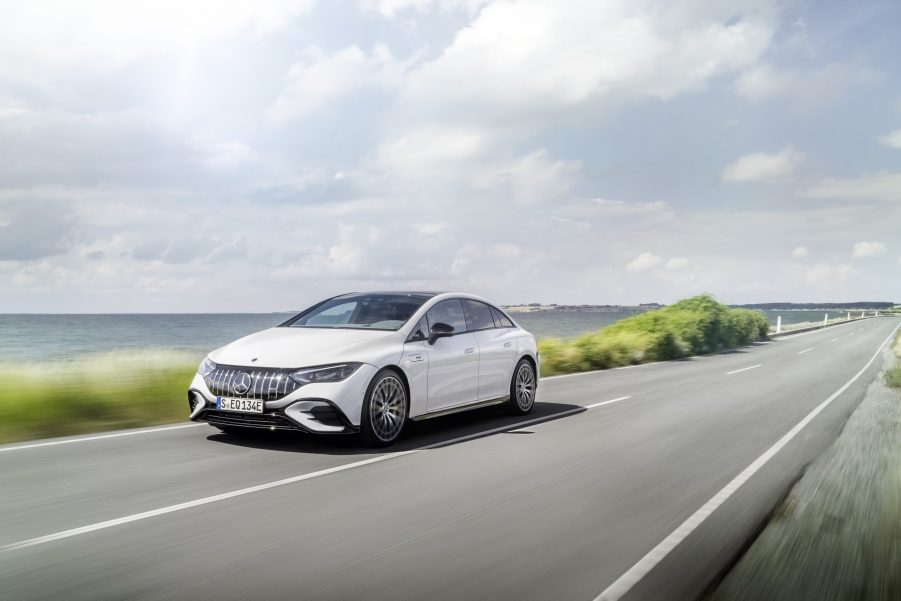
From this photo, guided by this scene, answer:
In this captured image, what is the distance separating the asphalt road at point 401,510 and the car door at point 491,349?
481 mm

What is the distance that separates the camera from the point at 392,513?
17.3ft

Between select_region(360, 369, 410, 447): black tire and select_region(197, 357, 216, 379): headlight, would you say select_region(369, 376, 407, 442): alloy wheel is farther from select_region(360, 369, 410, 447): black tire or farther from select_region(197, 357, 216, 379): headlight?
select_region(197, 357, 216, 379): headlight

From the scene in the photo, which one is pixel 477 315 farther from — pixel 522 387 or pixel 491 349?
pixel 522 387

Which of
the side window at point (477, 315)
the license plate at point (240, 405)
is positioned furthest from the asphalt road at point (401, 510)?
the side window at point (477, 315)

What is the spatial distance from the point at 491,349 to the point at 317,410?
9.93ft

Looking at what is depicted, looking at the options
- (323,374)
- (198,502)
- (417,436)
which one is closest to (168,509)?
(198,502)

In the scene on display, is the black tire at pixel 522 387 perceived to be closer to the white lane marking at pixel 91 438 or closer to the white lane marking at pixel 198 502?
the white lane marking at pixel 198 502

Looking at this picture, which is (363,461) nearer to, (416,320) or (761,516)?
(416,320)

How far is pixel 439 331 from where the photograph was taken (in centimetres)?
842

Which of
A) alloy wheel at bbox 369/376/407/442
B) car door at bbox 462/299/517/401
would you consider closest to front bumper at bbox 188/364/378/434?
alloy wheel at bbox 369/376/407/442

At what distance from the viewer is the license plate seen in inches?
278

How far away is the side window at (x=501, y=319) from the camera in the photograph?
391 inches

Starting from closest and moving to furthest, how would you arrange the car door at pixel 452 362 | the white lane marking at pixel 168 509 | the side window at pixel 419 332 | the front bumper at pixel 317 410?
the white lane marking at pixel 168 509 → the front bumper at pixel 317 410 → the side window at pixel 419 332 → the car door at pixel 452 362

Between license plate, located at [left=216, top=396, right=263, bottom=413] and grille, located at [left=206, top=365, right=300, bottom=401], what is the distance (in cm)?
→ 4
